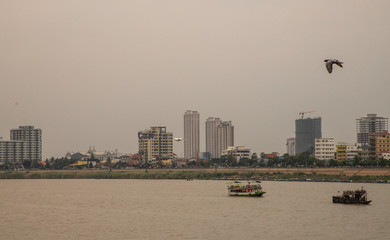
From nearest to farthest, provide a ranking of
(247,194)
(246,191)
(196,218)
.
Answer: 1. (196,218)
2. (247,194)
3. (246,191)

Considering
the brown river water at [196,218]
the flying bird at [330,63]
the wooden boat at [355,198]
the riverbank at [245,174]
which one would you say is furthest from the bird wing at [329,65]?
the riverbank at [245,174]

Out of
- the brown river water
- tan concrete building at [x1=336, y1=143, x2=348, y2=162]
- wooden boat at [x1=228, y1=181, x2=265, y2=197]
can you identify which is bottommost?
the brown river water

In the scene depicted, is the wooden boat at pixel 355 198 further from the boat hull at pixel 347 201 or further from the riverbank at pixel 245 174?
the riverbank at pixel 245 174

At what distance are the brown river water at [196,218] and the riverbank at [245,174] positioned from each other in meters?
45.7

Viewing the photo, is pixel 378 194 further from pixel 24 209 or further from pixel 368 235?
pixel 24 209

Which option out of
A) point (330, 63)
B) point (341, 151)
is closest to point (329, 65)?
point (330, 63)

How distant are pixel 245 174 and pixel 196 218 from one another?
292 ft

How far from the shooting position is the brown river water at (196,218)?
154 feet

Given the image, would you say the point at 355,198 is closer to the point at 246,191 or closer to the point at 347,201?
the point at 347,201

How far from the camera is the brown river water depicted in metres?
46.9

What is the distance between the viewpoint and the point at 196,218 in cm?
5666

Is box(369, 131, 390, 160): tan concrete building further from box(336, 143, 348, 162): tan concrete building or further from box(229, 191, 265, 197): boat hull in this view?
box(229, 191, 265, 197): boat hull

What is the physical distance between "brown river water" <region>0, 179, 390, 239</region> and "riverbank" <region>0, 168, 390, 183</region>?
150ft

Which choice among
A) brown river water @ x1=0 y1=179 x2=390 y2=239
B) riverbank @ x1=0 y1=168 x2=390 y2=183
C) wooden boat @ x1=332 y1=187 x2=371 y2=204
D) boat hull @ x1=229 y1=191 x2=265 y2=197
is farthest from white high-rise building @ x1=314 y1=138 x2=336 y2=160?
wooden boat @ x1=332 y1=187 x2=371 y2=204
